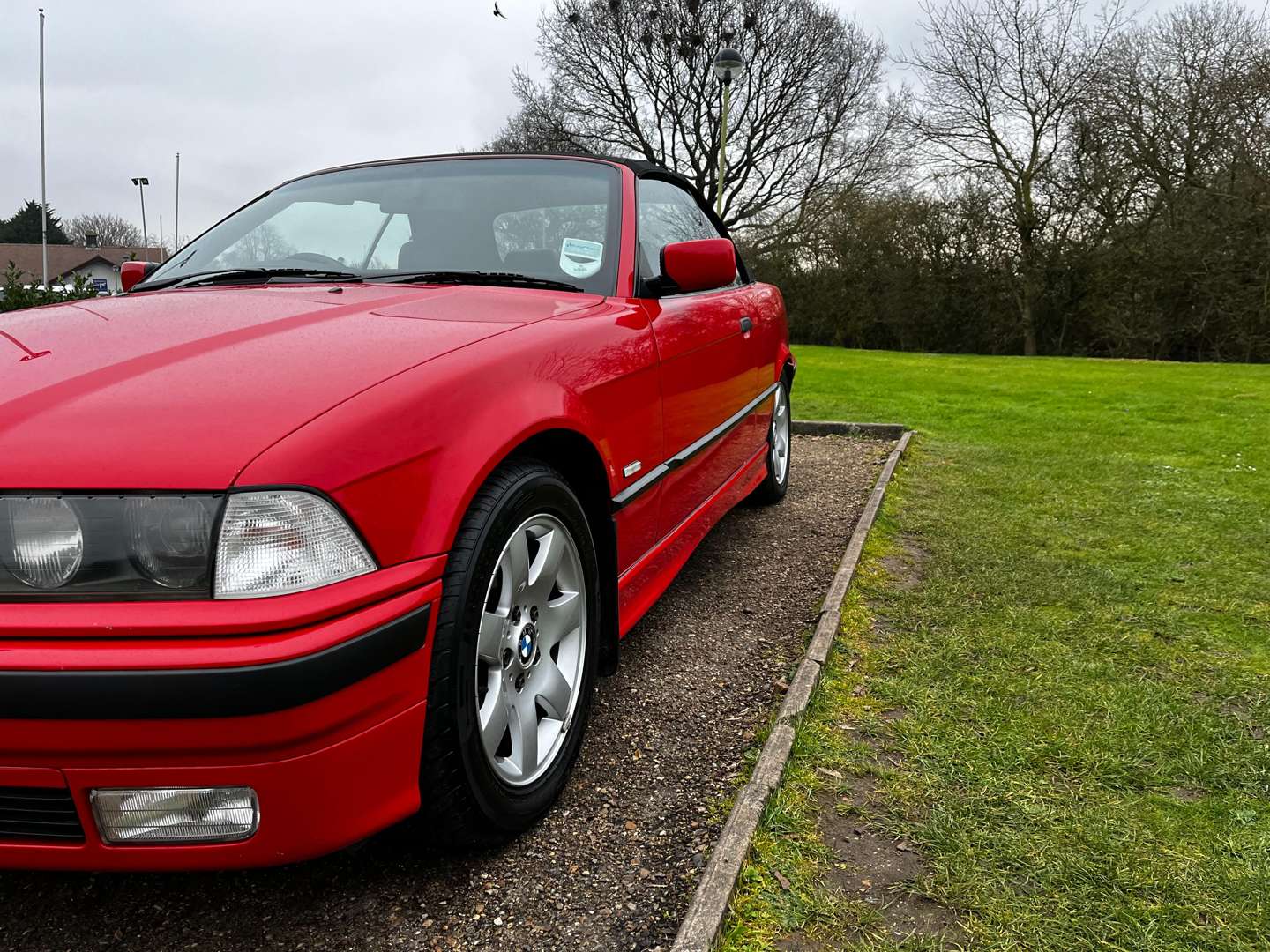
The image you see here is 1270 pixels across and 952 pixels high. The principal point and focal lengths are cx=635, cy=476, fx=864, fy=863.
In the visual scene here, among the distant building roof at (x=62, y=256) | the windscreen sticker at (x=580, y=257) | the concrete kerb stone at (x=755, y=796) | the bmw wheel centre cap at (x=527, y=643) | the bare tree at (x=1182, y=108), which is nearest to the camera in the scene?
the concrete kerb stone at (x=755, y=796)

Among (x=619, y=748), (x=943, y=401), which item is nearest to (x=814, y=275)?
(x=943, y=401)

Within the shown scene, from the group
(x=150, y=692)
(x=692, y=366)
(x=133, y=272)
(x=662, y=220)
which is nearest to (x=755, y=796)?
(x=150, y=692)

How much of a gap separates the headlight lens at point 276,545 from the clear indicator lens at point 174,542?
0.03m

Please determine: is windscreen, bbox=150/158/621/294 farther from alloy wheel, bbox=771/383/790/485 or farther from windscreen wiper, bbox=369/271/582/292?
alloy wheel, bbox=771/383/790/485

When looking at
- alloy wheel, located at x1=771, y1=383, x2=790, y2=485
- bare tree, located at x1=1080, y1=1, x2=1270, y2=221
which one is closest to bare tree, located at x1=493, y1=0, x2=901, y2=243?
bare tree, located at x1=1080, y1=1, x2=1270, y2=221

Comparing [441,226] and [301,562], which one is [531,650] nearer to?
[301,562]

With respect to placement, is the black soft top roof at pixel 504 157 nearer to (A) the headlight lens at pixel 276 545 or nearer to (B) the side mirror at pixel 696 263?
(B) the side mirror at pixel 696 263

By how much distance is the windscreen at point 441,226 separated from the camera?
266 centimetres

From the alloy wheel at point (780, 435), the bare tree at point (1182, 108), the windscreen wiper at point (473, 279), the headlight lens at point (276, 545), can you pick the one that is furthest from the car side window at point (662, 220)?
the bare tree at point (1182, 108)

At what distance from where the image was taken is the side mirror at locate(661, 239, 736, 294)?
2701 millimetres

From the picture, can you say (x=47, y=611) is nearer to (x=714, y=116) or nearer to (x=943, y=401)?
(x=943, y=401)

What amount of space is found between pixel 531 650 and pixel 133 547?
883 mm

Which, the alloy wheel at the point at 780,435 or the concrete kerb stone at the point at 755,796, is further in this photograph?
the alloy wheel at the point at 780,435

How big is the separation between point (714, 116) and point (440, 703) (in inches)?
1021
